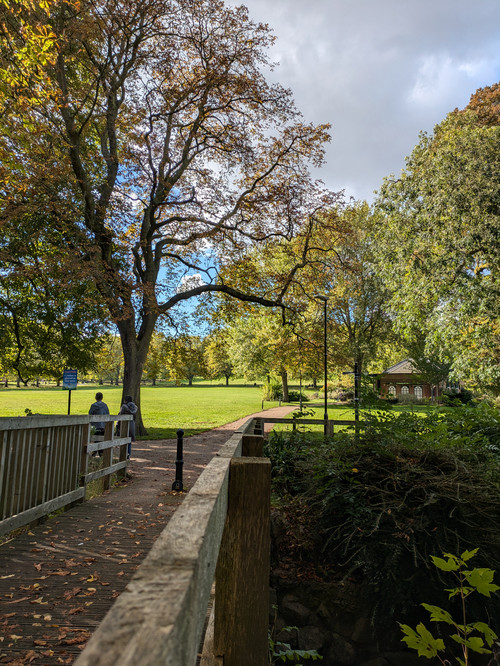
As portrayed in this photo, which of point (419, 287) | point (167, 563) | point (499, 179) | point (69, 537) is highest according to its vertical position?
point (499, 179)

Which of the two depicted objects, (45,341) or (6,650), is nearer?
(6,650)

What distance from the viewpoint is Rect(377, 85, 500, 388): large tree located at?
17.1 m

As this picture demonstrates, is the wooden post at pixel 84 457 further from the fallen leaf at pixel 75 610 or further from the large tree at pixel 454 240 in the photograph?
the large tree at pixel 454 240

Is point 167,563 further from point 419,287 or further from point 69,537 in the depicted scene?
point 419,287

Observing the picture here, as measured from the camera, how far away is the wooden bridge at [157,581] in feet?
2.22

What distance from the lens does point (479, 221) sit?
17109 mm

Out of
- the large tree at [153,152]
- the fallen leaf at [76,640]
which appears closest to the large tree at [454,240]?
the large tree at [153,152]

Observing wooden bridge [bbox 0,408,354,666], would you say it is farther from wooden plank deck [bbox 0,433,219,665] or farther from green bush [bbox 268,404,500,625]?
green bush [bbox 268,404,500,625]

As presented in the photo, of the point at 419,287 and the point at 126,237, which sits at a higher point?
the point at 126,237

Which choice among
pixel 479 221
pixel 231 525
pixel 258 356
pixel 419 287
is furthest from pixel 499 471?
pixel 258 356

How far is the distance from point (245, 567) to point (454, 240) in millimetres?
18644

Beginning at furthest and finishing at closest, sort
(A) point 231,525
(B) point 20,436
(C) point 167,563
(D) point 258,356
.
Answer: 1. (D) point 258,356
2. (B) point 20,436
3. (A) point 231,525
4. (C) point 167,563

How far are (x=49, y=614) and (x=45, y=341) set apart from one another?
16.5 meters

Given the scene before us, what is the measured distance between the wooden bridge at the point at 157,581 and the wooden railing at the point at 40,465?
37 centimetres
